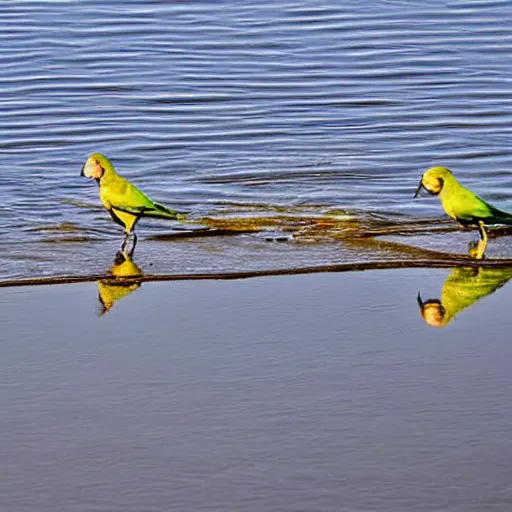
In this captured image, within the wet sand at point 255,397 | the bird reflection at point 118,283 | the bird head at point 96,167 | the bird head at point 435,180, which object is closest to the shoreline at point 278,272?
the bird reflection at point 118,283

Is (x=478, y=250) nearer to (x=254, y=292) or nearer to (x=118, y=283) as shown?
(x=254, y=292)

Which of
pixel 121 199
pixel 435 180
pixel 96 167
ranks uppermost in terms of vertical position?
pixel 96 167

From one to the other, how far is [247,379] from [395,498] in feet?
3.94

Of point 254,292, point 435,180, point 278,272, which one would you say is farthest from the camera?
point 435,180

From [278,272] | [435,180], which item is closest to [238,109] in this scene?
[435,180]

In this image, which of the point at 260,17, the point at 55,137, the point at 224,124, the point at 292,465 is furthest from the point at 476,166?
the point at 260,17

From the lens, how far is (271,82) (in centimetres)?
1339

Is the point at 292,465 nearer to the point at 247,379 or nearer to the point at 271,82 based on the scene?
the point at 247,379

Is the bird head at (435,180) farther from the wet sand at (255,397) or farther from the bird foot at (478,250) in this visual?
the wet sand at (255,397)

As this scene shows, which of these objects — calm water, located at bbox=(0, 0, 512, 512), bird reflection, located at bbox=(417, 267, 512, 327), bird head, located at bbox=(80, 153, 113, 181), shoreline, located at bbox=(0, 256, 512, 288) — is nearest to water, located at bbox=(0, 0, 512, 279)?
calm water, located at bbox=(0, 0, 512, 512)

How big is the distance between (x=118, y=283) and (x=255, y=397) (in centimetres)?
202

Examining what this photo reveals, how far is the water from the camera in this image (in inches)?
364

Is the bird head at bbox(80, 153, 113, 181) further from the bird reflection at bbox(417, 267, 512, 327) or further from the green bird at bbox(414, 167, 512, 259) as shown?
the bird reflection at bbox(417, 267, 512, 327)

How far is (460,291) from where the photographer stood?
276 inches
